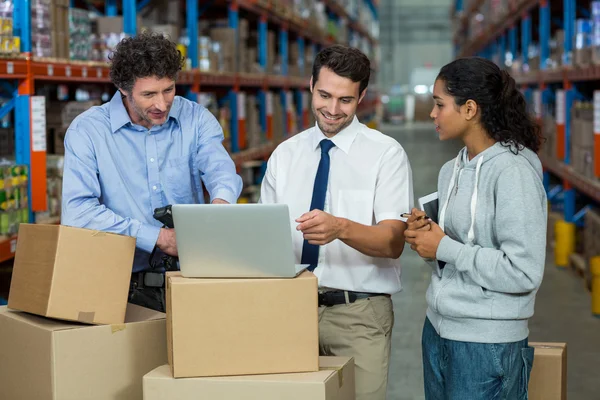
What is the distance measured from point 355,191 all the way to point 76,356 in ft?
3.05

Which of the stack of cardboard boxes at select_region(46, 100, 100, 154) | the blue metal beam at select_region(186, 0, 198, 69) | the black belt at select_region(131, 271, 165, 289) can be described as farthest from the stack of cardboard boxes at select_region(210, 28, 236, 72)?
the black belt at select_region(131, 271, 165, 289)

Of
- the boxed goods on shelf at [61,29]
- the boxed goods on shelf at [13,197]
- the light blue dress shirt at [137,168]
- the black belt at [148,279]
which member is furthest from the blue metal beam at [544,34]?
the black belt at [148,279]

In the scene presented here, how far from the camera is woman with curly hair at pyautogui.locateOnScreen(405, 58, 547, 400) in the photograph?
221 centimetres

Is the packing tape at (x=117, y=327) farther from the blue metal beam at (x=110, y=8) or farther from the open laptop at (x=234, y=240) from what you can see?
the blue metal beam at (x=110, y=8)

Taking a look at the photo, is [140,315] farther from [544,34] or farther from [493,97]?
[544,34]

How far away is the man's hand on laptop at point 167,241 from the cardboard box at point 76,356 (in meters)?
0.23

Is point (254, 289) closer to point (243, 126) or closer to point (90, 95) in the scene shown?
point (90, 95)

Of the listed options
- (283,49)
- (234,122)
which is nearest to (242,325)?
(234,122)

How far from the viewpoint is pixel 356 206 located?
8.55 feet

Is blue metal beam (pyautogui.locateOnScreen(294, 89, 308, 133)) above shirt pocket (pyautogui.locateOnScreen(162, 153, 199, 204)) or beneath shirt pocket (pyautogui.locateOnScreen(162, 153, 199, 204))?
above

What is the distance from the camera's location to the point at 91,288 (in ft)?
7.81

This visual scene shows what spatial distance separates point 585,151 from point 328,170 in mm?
4744

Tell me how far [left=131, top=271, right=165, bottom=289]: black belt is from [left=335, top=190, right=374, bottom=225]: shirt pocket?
0.68m

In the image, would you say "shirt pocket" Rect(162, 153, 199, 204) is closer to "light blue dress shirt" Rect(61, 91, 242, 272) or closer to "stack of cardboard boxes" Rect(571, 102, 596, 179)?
"light blue dress shirt" Rect(61, 91, 242, 272)
